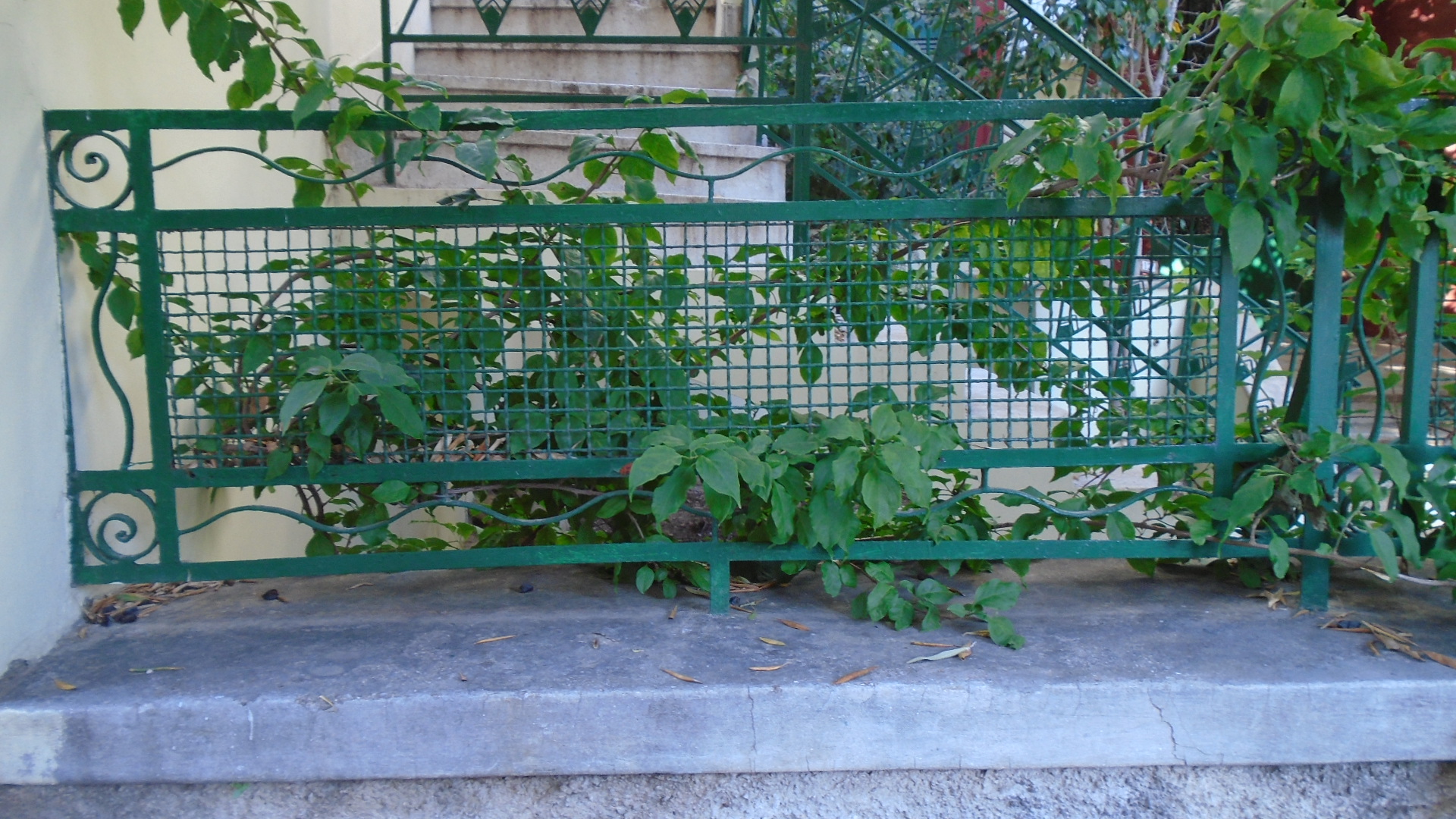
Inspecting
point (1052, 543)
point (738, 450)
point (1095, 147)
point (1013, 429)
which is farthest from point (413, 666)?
point (1013, 429)

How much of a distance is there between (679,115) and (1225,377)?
1.42 m

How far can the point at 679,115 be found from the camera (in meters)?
2.23

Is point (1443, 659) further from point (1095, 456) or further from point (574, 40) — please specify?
point (574, 40)

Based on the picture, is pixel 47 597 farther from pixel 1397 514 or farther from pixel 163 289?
pixel 1397 514

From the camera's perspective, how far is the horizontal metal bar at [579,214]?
87.7 inches

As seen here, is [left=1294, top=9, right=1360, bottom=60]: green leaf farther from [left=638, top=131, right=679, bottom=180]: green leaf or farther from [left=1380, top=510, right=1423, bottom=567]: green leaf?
[left=638, top=131, right=679, bottom=180]: green leaf

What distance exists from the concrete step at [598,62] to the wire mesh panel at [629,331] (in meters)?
2.65

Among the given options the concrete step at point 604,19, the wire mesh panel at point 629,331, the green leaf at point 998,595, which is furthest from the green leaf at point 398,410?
the concrete step at point 604,19

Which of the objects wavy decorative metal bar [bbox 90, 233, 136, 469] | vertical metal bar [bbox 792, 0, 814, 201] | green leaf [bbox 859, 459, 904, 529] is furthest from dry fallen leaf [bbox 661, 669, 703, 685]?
vertical metal bar [bbox 792, 0, 814, 201]

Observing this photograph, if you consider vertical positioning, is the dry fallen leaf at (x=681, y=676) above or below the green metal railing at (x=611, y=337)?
below

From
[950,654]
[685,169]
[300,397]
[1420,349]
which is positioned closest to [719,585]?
[950,654]

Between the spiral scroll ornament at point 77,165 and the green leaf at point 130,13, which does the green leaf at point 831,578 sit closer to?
the spiral scroll ornament at point 77,165

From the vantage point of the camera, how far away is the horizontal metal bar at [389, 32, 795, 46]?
4.65m

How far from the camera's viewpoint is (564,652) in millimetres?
2199
